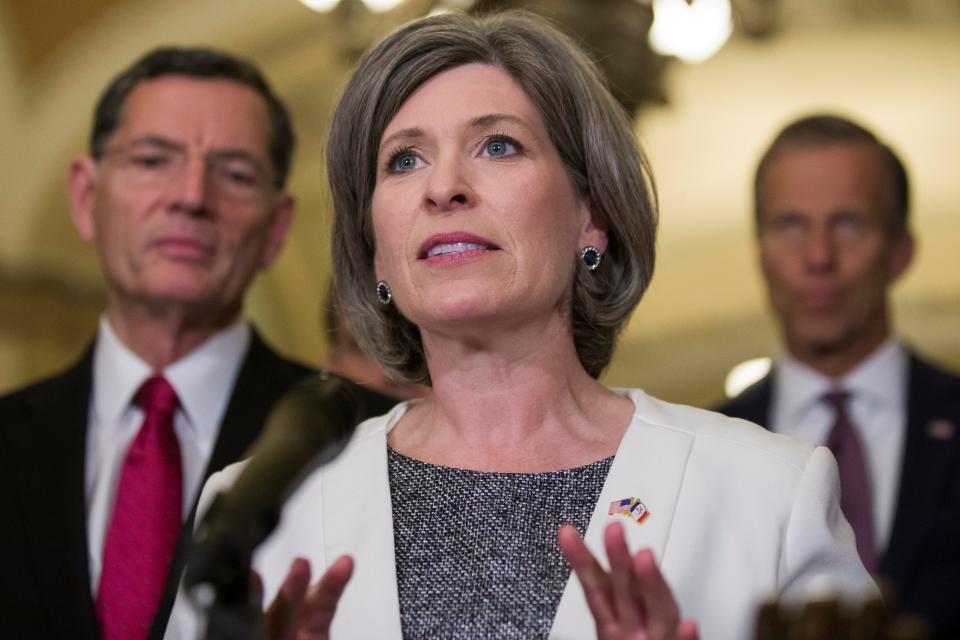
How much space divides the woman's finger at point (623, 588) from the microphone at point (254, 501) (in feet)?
1.12

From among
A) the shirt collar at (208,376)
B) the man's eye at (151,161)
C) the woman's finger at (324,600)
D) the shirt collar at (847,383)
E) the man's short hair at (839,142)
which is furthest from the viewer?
the man's short hair at (839,142)

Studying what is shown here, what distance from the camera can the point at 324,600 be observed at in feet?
6.37

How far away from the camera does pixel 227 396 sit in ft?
11.5

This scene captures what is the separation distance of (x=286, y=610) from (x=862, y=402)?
2.64 meters

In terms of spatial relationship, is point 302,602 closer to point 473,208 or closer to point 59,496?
point 473,208

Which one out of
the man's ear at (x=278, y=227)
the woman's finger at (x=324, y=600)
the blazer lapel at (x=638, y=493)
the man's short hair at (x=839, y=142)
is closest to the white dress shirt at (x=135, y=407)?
the man's ear at (x=278, y=227)

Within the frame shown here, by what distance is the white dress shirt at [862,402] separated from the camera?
4098mm

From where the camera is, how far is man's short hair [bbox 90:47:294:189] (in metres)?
3.87

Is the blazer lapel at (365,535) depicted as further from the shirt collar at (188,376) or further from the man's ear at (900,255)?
the man's ear at (900,255)

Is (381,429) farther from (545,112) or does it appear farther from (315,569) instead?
(545,112)

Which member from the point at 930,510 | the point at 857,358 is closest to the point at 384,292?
the point at 930,510

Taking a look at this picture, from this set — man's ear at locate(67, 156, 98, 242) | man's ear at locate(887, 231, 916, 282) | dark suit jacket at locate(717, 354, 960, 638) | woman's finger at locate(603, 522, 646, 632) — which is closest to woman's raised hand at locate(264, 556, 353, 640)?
woman's finger at locate(603, 522, 646, 632)

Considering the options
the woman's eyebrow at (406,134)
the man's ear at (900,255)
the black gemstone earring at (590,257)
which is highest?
the man's ear at (900,255)

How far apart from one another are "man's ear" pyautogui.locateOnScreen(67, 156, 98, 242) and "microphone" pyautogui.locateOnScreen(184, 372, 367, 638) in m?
2.24
